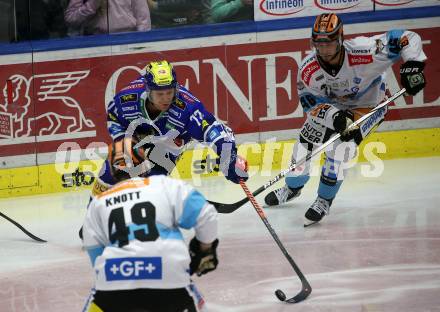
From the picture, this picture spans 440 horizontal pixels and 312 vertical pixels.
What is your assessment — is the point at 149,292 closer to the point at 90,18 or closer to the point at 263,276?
the point at 263,276

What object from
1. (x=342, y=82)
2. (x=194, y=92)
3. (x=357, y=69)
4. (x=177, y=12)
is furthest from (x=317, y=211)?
(x=177, y=12)

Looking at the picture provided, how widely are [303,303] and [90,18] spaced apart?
358cm

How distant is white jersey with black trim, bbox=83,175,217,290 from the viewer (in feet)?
11.9

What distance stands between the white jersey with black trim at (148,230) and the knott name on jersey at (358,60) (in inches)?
121

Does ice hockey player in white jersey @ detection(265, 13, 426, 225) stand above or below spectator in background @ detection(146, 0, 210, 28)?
below

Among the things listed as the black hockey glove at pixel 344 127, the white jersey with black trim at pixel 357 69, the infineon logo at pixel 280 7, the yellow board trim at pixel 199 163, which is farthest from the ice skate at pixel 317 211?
the infineon logo at pixel 280 7

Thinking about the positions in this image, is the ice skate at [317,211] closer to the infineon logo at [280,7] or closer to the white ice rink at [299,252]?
the white ice rink at [299,252]

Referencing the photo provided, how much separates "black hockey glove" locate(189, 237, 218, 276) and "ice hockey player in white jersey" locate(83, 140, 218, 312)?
7cm

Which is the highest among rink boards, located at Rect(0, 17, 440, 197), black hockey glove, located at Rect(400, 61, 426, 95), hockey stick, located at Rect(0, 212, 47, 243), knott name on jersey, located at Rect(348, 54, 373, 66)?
knott name on jersey, located at Rect(348, 54, 373, 66)

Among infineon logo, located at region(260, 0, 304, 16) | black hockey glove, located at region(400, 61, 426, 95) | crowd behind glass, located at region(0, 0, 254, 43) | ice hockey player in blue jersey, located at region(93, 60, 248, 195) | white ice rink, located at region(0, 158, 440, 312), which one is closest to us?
white ice rink, located at region(0, 158, 440, 312)

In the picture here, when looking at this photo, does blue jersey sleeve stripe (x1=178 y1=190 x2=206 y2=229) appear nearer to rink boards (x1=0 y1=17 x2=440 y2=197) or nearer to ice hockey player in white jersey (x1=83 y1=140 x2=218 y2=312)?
ice hockey player in white jersey (x1=83 y1=140 x2=218 y2=312)

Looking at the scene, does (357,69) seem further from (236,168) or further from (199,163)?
(199,163)

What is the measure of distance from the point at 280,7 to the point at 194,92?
3.15 feet

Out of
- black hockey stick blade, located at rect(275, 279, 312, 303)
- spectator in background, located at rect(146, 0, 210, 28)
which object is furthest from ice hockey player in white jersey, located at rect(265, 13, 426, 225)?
spectator in background, located at rect(146, 0, 210, 28)
